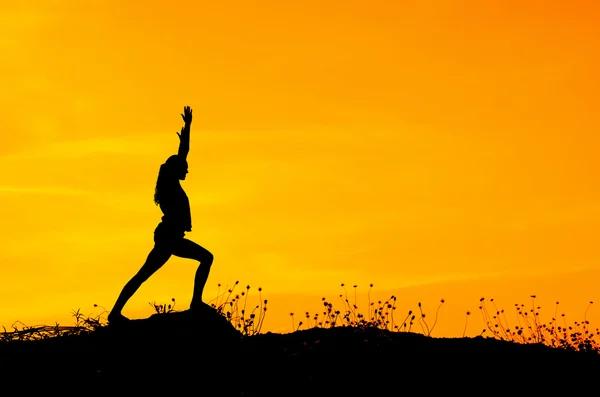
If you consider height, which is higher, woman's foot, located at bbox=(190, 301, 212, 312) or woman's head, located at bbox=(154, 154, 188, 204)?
woman's head, located at bbox=(154, 154, 188, 204)

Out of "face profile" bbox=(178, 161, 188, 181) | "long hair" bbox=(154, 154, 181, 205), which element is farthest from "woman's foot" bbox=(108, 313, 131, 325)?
"face profile" bbox=(178, 161, 188, 181)

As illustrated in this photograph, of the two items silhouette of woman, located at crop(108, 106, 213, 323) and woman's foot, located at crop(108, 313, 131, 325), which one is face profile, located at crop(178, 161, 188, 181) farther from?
woman's foot, located at crop(108, 313, 131, 325)

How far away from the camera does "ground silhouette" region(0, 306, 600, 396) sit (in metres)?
13.9

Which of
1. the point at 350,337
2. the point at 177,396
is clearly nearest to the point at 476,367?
the point at 350,337

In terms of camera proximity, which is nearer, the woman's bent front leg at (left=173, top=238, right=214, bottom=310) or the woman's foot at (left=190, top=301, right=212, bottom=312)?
the woman's bent front leg at (left=173, top=238, right=214, bottom=310)

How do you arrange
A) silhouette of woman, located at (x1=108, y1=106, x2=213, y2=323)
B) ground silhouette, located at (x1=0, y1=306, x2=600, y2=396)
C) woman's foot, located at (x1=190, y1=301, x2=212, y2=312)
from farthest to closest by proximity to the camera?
woman's foot, located at (x1=190, y1=301, x2=212, y2=312) → silhouette of woman, located at (x1=108, y1=106, x2=213, y2=323) → ground silhouette, located at (x1=0, y1=306, x2=600, y2=396)

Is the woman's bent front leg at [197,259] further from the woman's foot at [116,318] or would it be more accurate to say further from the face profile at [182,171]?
the woman's foot at [116,318]

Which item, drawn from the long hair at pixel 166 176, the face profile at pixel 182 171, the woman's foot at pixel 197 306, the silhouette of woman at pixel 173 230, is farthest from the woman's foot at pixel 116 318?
the face profile at pixel 182 171

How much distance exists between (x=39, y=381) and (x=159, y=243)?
2757mm

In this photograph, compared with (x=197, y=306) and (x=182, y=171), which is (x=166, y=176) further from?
(x=197, y=306)

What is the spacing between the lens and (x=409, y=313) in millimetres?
16891

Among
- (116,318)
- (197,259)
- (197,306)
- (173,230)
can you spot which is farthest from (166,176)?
(116,318)

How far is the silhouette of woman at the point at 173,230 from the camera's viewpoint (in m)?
14.9

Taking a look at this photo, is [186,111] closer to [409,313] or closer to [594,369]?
[409,313]
